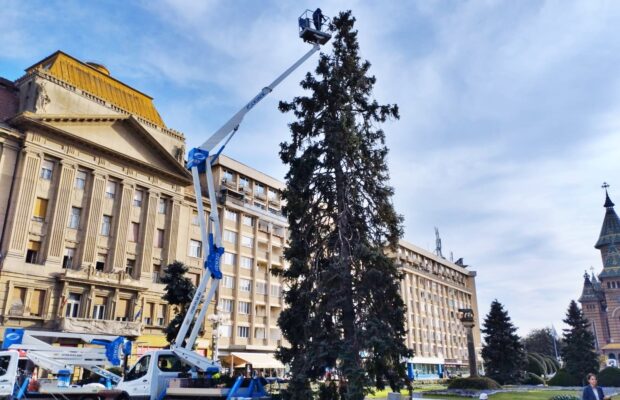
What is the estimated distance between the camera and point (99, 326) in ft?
117

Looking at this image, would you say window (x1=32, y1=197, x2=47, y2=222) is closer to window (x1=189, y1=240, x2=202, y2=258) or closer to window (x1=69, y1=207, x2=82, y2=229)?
window (x1=69, y1=207, x2=82, y2=229)

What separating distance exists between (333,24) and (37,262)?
2827cm

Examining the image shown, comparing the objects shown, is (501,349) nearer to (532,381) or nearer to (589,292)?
(532,381)

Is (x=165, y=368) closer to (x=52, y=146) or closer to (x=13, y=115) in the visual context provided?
(x=52, y=146)

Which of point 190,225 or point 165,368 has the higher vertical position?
point 190,225

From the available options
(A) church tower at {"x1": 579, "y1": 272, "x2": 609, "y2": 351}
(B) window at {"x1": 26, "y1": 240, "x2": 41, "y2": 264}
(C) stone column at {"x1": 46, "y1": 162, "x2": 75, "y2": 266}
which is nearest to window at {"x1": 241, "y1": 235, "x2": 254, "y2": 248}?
(C) stone column at {"x1": 46, "y1": 162, "x2": 75, "y2": 266}

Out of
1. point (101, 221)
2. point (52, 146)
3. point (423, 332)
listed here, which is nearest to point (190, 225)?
point (101, 221)

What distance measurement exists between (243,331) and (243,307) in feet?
8.90

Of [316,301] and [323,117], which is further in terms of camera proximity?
[323,117]

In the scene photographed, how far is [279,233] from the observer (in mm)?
62312

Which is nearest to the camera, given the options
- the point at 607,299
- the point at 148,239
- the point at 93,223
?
the point at 93,223

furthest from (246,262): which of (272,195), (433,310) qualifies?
(433,310)

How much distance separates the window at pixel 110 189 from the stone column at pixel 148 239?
3.38 metres

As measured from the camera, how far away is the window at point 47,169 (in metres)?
36.3
